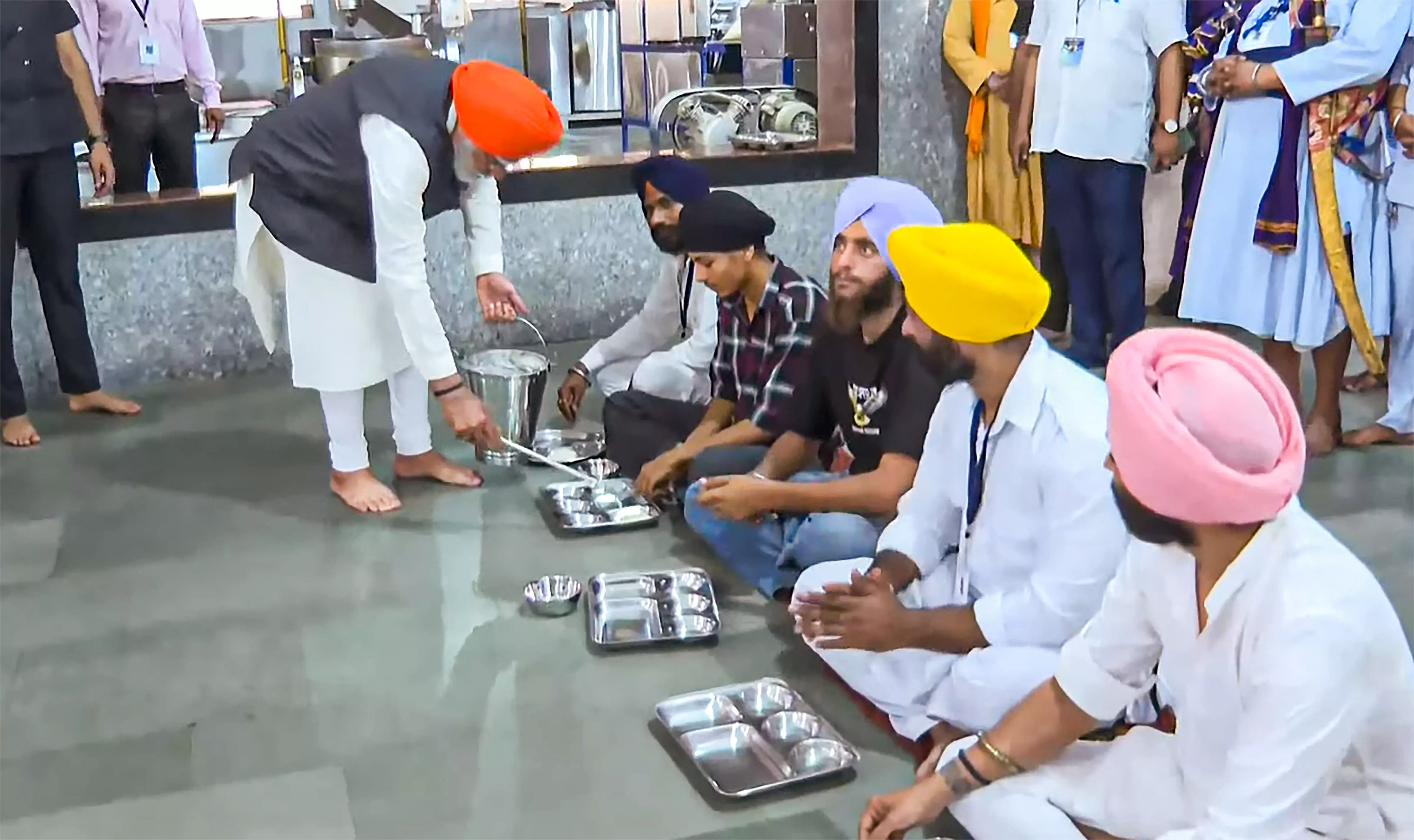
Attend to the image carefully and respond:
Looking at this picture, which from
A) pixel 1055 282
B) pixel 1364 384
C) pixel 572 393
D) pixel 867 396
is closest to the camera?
pixel 867 396

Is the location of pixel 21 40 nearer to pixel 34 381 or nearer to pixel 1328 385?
pixel 34 381

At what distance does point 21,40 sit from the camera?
381 centimetres

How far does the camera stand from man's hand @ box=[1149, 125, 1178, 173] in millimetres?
4125

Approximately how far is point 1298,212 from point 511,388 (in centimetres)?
211

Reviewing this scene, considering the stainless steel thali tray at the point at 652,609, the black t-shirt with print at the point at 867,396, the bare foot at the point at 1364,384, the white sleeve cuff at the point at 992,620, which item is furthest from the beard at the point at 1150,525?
the bare foot at the point at 1364,384

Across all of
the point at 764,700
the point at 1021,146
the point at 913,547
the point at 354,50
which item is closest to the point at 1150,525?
the point at 913,547

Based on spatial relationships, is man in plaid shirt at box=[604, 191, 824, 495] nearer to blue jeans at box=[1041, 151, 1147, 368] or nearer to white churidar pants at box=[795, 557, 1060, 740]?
white churidar pants at box=[795, 557, 1060, 740]

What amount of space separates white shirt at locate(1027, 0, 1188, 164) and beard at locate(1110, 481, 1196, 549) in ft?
9.49

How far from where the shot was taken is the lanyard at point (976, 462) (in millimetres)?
2104

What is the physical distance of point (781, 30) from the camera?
18.2 feet

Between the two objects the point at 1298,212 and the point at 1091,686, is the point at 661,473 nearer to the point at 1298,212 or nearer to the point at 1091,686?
the point at 1091,686

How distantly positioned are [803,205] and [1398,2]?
238 cm

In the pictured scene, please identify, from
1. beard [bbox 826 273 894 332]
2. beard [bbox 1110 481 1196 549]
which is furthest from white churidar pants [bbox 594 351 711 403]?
beard [bbox 1110 481 1196 549]

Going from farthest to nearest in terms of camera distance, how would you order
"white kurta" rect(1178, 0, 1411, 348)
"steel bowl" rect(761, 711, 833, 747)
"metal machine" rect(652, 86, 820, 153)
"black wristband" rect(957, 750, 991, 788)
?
"metal machine" rect(652, 86, 820, 153)
"white kurta" rect(1178, 0, 1411, 348)
"steel bowl" rect(761, 711, 833, 747)
"black wristband" rect(957, 750, 991, 788)
